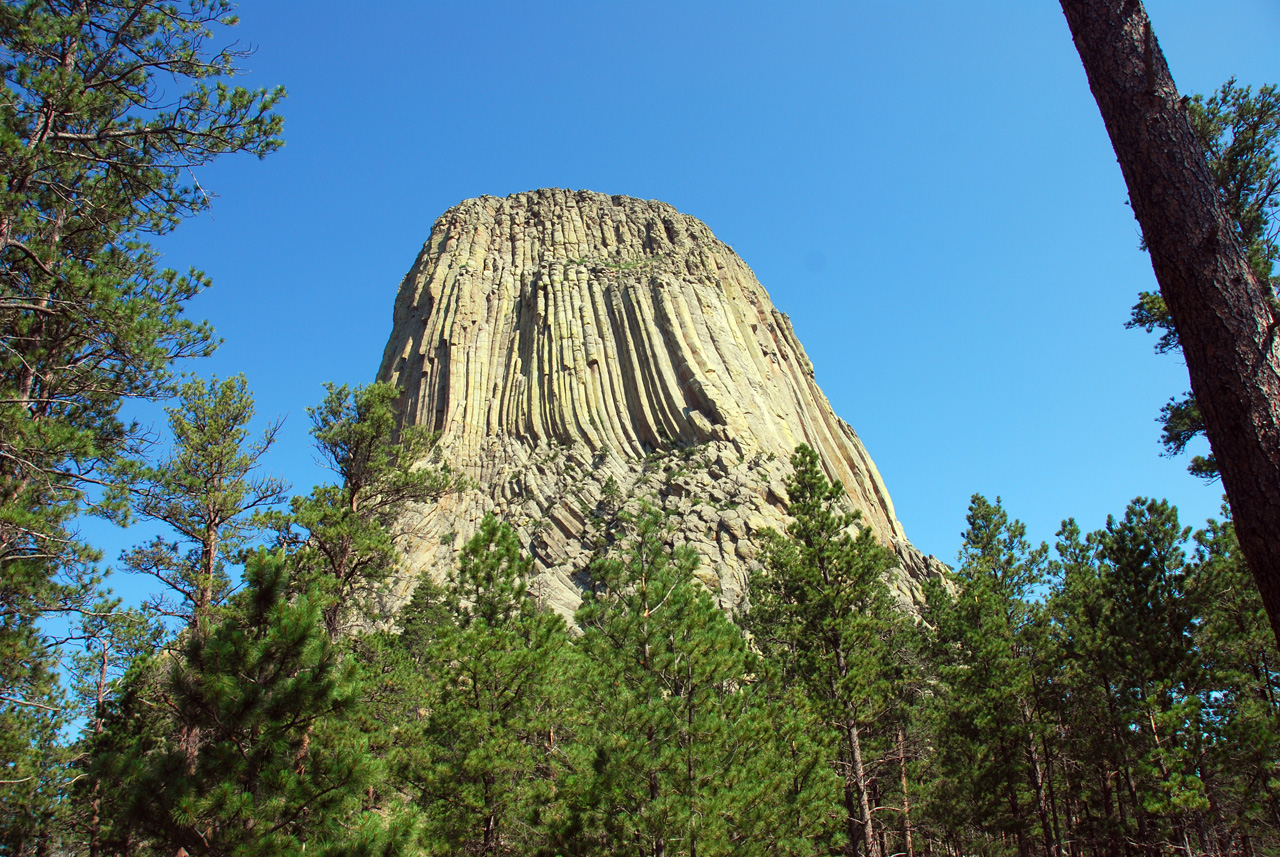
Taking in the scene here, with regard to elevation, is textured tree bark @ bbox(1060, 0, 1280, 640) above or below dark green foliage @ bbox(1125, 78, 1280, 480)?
below

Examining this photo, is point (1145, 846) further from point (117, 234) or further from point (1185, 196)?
point (117, 234)

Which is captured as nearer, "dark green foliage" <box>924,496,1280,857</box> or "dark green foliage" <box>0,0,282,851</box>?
"dark green foliage" <box>0,0,282,851</box>

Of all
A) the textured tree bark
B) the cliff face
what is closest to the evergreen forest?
the textured tree bark

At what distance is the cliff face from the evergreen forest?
18948 millimetres

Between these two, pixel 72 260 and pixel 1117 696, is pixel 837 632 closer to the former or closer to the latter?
pixel 1117 696

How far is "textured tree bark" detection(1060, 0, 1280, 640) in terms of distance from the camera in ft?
13.1

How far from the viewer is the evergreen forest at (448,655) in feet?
25.5

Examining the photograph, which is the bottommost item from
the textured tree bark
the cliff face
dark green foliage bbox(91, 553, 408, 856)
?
dark green foliage bbox(91, 553, 408, 856)

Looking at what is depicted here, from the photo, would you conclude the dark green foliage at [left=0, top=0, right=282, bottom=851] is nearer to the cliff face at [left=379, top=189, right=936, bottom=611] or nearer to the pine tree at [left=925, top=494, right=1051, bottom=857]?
the pine tree at [left=925, top=494, right=1051, bottom=857]

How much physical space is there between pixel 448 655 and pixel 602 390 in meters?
44.0

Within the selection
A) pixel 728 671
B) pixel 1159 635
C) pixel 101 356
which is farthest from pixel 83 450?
pixel 1159 635

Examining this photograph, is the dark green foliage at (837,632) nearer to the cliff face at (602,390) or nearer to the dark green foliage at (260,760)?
the dark green foliage at (260,760)

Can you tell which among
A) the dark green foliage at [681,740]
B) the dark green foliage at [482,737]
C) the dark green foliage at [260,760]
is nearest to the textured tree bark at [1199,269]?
the dark green foliage at [260,760]

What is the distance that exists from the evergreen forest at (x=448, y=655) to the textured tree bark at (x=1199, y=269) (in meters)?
7.60
